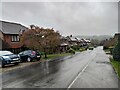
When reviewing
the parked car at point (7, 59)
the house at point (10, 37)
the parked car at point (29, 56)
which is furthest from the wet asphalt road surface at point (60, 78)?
the house at point (10, 37)

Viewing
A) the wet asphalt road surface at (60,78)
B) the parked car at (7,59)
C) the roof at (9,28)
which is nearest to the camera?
the wet asphalt road surface at (60,78)

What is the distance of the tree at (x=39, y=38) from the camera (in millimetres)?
35062

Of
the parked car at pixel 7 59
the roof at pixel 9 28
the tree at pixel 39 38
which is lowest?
the parked car at pixel 7 59

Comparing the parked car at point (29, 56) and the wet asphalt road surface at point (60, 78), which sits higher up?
the parked car at point (29, 56)

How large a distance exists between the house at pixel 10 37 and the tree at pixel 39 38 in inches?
167

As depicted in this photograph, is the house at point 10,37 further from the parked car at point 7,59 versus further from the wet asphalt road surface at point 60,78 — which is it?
the wet asphalt road surface at point 60,78

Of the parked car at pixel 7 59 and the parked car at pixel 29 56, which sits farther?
the parked car at pixel 29 56

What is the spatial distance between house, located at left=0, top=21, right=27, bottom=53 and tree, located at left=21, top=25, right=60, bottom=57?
4231 mm

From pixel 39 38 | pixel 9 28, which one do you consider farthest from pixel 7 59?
pixel 9 28

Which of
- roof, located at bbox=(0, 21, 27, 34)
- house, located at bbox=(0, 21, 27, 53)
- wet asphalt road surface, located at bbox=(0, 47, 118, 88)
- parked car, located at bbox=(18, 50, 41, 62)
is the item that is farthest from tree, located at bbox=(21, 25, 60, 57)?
wet asphalt road surface, located at bbox=(0, 47, 118, 88)

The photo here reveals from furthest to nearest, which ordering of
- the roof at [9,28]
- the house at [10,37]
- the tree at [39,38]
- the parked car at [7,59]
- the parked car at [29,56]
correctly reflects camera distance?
the roof at [9,28] < the house at [10,37] < the tree at [39,38] < the parked car at [29,56] < the parked car at [7,59]

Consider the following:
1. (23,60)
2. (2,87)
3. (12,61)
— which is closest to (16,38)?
(23,60)

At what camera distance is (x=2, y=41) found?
37594 millimetres

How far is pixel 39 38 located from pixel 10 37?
752cm
